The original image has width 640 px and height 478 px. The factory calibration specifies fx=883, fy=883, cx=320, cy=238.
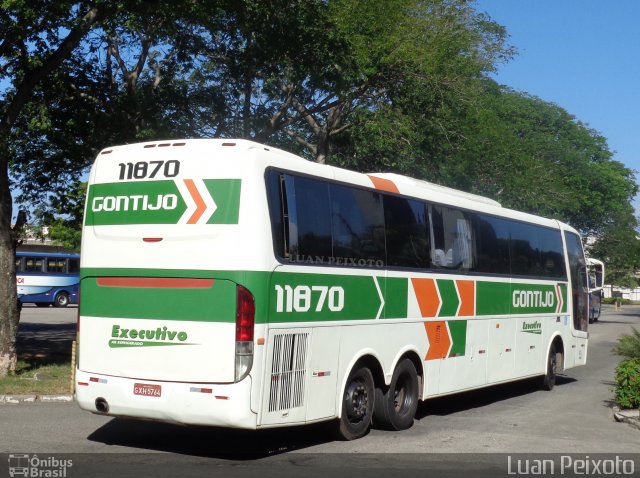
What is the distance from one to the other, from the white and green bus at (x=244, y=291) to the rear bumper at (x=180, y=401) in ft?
0.05

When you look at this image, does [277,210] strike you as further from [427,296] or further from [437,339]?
[437,339]

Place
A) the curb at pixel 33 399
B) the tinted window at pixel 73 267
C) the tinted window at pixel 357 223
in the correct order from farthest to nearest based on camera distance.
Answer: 1. the tinted window at pixel 73 267
2. the curb at pixel 33 399
3. the tinted window at pixel 357 223

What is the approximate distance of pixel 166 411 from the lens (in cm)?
902

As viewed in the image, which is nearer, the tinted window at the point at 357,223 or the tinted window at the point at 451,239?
the tinted window at the point at 357,223

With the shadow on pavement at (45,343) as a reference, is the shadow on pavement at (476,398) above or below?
below

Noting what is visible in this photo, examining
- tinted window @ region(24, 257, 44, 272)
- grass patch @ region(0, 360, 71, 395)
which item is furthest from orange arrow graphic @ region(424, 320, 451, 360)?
tinted window @ region(24, 257, 44, 272)

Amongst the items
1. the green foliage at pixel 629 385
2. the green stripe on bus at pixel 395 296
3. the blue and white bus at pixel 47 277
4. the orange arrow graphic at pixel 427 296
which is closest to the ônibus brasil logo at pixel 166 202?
the green stripe on bus at pixel 395 296

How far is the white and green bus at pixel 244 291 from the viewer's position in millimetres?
8938

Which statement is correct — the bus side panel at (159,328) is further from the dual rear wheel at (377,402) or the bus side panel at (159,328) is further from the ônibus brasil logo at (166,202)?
the dual rear wheel at (377,402)

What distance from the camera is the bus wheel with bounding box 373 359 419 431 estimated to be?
1134cm

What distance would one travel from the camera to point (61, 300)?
50.7 metres

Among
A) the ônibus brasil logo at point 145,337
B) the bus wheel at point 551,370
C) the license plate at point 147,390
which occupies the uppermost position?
the ônibus brasil logo at point 145,337

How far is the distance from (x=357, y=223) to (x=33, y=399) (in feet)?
19.9

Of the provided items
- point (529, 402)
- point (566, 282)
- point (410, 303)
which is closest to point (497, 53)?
point (566, 282)
